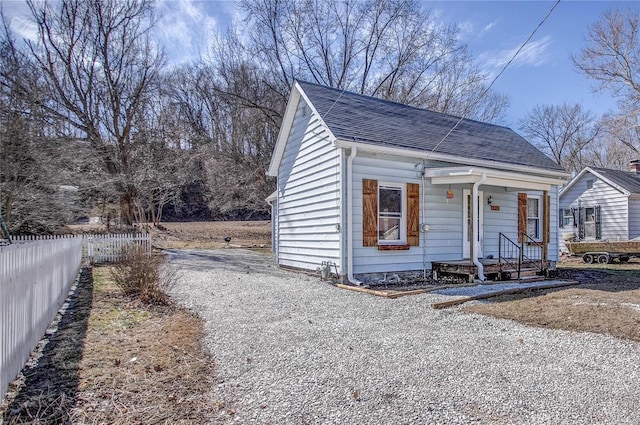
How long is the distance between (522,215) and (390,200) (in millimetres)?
4936

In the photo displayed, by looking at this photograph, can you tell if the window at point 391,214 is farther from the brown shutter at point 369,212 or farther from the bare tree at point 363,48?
the bare tree at point 363,48

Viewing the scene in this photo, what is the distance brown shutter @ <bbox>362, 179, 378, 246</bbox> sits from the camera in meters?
8.97

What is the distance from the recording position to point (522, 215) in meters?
11.8

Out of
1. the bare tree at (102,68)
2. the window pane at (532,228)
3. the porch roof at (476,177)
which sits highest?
the bare tree at (102,68)

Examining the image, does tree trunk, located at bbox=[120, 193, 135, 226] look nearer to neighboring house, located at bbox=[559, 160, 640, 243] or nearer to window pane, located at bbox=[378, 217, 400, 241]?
window pane, located at bbox=[378, 217, 400, 241]

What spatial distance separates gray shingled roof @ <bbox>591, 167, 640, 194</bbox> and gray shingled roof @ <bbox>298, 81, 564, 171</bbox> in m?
9.03

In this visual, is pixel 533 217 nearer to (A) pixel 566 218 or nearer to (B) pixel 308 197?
(B) pixel 308 197

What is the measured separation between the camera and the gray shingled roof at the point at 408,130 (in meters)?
9.48

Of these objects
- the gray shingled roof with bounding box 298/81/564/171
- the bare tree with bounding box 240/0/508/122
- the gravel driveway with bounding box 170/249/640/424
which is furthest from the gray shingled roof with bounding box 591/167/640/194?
the gravel driveway with bounding box 170/249/640/424

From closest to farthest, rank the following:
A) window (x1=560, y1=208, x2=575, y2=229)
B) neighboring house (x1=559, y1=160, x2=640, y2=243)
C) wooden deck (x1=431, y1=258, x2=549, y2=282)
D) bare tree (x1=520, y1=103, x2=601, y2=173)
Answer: wooden deck (x1=431, y1=258, x2=549, y2=282) → neighboring house (x1=559, y1=160, x2=640, y2=243) → window (x1=560, y1=208, x2=575, y2=229) → bare tree (x1=520, y1=103, x2=601, y2=173)

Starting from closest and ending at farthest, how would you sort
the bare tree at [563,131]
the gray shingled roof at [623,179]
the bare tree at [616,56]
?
1. the gray shingled roof at [623,179]
2. the bare tree at [616,56]
3. the bare tree at [563,131]

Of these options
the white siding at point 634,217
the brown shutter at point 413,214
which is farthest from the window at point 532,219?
the white siding at point 634,217

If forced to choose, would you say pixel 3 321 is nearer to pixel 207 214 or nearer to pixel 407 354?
pixel 407 354

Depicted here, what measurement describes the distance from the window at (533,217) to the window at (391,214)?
5.25 m
